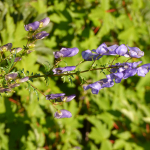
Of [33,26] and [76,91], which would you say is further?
[76,91]

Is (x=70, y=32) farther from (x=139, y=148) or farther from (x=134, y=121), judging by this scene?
(x=139, y=148)

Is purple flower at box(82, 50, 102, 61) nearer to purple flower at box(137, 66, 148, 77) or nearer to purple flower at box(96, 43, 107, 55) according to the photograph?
purple flower at box(96, 43, 107, 55)

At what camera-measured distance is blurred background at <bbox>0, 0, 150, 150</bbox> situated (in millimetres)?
2402

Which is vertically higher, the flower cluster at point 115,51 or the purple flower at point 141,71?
the flower cluster at point 115,51

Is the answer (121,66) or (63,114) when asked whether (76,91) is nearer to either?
(63,114)

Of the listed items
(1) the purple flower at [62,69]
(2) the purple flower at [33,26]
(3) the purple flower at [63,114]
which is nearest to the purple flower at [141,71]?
(1) the purple flower at [62,69]

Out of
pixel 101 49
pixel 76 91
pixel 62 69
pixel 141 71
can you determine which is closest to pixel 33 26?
pixel 62 69

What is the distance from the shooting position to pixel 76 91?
134 inches

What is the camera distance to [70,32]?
10.1ft

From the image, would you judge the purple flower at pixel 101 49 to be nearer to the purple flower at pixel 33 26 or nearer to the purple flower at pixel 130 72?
the purple flower at pixel 130 72

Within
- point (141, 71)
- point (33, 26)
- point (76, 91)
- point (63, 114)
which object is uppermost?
point (33, 26)

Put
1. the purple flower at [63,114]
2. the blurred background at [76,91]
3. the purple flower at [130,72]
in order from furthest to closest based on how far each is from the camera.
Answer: the blurred background at [76,91]
the purple flower at [63,114]
the purple flower at [130,72]

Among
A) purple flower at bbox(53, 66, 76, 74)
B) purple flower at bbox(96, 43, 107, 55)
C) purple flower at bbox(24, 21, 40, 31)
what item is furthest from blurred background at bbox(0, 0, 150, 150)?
purple flower at bbox(96, 43, 107, 55)

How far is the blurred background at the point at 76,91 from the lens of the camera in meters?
2.40
